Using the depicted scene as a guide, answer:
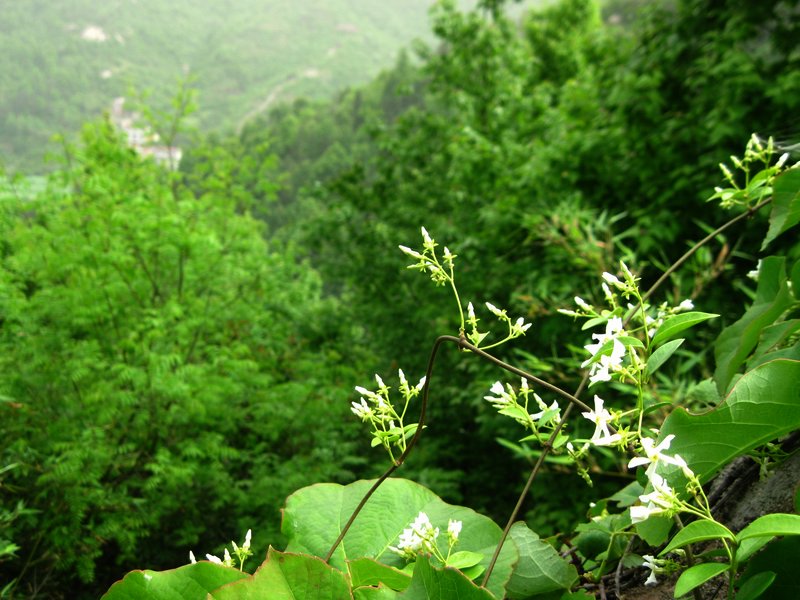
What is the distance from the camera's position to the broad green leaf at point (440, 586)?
1.56 ft

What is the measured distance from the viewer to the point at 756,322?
79cm

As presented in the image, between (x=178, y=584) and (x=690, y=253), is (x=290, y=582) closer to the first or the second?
A: (x=178, y=584)

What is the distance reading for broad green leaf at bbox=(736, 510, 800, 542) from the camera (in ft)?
1.35

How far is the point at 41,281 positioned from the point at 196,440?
207 centimetres

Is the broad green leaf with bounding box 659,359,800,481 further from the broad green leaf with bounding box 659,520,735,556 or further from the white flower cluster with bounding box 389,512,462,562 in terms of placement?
the white flower cluster with bounding box 389,512,462,562

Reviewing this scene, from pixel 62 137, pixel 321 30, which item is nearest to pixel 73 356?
pixel 62 137

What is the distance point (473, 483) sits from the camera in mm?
6129

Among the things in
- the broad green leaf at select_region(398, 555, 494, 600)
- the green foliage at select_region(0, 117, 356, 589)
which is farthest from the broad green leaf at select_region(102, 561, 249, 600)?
the green foliage at select_region(0, 117, 356, 589)

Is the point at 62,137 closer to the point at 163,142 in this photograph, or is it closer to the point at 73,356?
the point at 163,142

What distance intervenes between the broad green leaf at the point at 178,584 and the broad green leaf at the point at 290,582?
0.16 ft

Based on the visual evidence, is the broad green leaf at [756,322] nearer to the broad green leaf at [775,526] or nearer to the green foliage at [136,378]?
the broad green leaf at [775,526]

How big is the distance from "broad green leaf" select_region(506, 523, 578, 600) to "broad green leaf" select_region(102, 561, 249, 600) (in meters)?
0.29

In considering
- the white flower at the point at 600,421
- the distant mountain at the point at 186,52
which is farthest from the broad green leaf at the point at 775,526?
the distant mountain at the point at 186,52

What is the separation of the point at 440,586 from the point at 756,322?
593 mm
